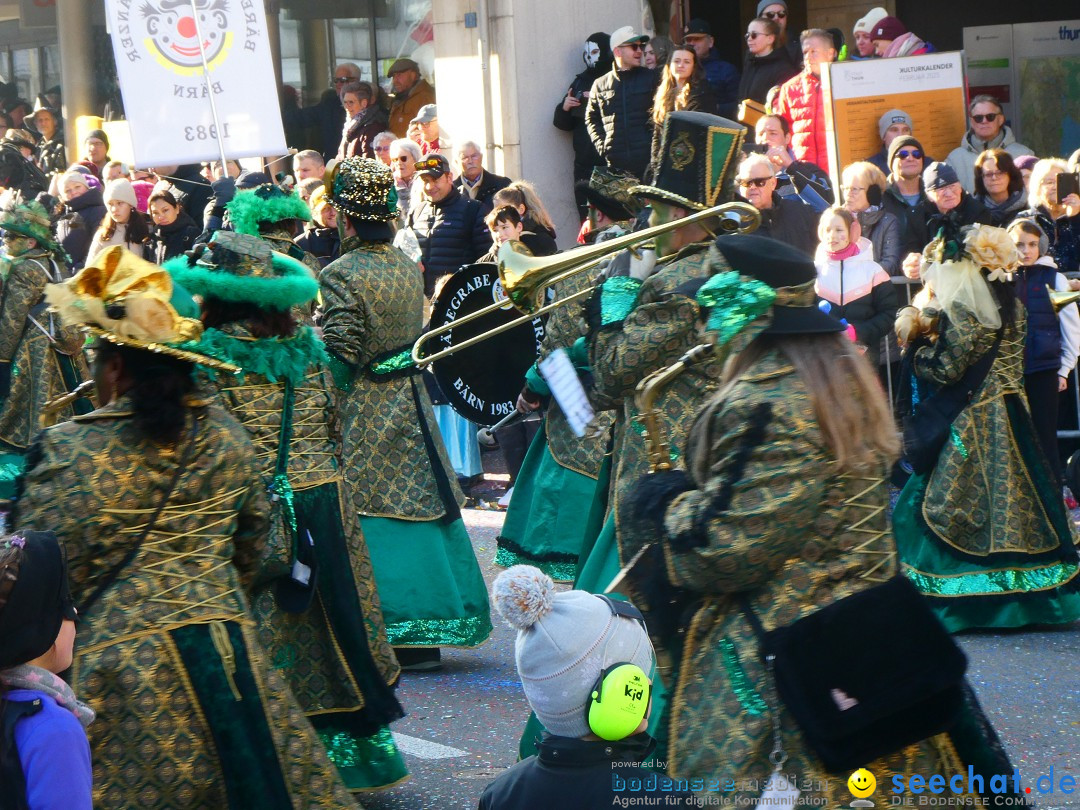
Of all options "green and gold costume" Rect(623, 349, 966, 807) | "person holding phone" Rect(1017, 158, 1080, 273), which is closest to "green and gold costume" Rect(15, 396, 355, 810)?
"green and gold costume" Rect(623, 349, 966, 807)

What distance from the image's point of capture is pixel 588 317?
16.0 feet

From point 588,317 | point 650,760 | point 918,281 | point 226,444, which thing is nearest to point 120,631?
point 226,444

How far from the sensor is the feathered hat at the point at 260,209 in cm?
588

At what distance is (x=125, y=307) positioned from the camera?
3.37m

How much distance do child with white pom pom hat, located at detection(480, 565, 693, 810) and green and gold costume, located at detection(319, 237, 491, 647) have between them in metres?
2.97

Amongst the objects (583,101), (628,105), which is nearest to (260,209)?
(628,105)

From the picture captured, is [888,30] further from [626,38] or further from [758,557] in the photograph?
[758,557]

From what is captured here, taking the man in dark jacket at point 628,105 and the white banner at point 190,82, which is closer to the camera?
the white banner at point 190,82

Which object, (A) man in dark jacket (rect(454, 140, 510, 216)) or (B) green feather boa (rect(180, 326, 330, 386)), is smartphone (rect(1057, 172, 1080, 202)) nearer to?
(A) man in dark jacket (rect(454, 140, 510, 216))

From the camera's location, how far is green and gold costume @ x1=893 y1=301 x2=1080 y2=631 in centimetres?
671

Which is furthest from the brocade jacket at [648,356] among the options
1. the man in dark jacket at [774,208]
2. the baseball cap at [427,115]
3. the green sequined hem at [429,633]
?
the baseball cap at [427,115]

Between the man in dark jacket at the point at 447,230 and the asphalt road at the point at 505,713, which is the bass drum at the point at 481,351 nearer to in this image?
the asphalt road at the point at 505,713

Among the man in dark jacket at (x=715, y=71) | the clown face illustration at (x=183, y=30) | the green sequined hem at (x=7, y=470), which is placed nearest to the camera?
the green sequined hem at (x=7, y=470)

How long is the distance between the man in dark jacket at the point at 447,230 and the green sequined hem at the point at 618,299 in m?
5.74
